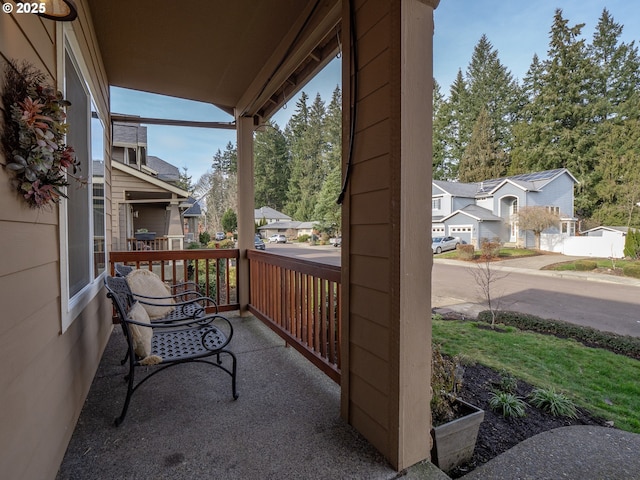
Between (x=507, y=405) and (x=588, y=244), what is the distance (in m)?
9.58

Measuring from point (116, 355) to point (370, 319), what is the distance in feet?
8.02

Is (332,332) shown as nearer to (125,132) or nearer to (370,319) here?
(370,319)

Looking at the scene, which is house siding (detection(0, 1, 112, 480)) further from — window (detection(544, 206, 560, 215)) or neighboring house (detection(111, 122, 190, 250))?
window (detection(544, 206, 560, 215))

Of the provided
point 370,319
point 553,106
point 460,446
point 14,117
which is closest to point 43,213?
point 14,117

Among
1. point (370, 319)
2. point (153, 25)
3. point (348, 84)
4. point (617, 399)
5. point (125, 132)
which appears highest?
point (125, 132)

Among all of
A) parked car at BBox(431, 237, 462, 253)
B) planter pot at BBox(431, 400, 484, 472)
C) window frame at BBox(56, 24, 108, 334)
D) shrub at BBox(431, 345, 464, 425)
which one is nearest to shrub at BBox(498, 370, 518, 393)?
shrub at BBox(431, 345, 464, 425)

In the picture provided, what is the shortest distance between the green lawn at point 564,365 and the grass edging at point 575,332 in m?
0.16

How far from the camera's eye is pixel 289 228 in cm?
309

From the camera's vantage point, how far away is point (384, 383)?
148cm

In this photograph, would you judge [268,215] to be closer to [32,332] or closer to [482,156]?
[32,332]

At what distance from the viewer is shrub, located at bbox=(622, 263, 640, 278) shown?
734cm

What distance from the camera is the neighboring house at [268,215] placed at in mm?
3420

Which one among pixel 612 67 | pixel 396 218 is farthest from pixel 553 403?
pixel 612 67

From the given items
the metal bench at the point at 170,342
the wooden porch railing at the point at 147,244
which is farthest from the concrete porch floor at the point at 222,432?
the wooden porch railing at the point at 147,244
